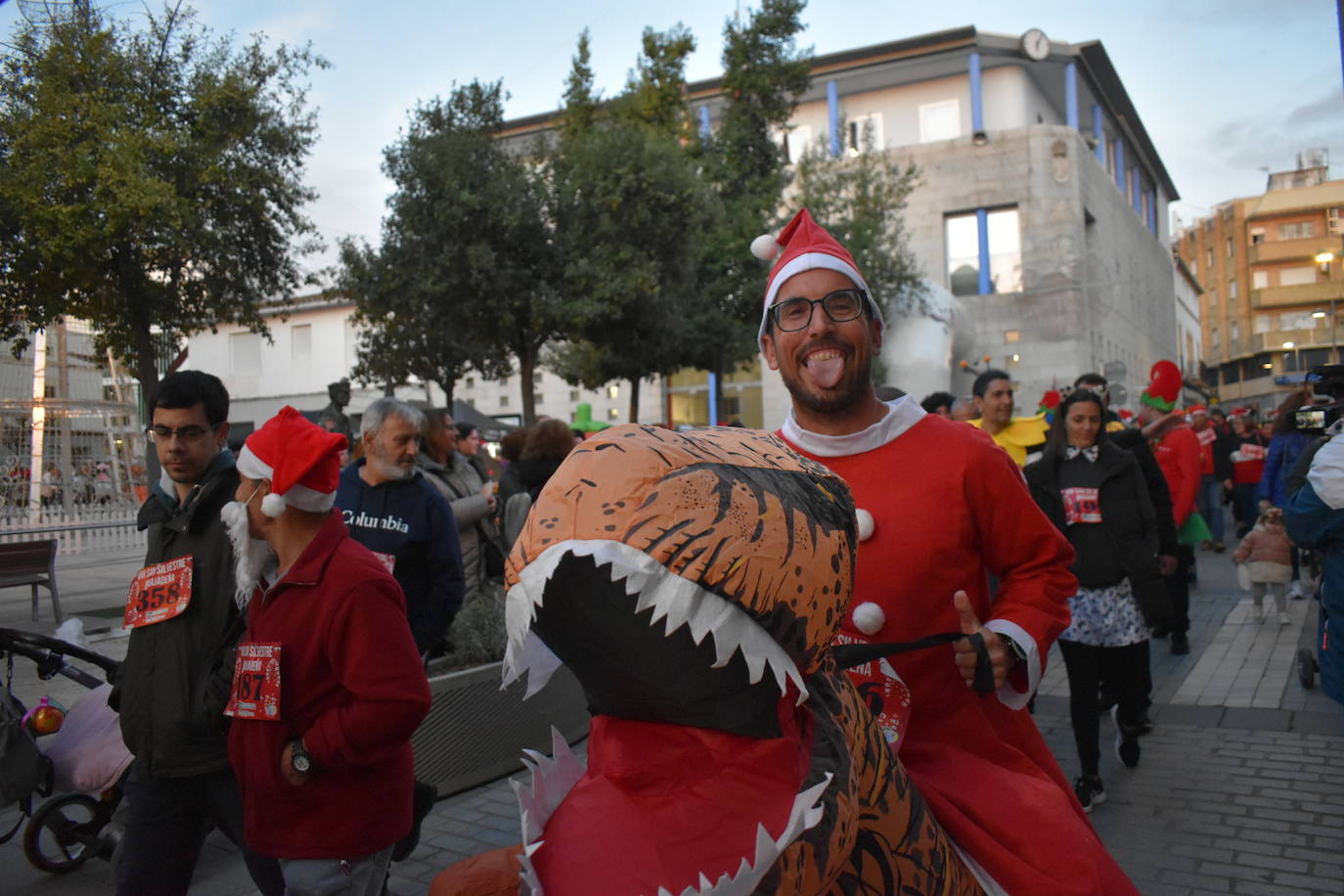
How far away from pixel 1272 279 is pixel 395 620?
7952 cm

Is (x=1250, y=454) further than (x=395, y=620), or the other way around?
(x=1250, y=454)

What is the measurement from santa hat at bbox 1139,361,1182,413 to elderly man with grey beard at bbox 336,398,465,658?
6069mm

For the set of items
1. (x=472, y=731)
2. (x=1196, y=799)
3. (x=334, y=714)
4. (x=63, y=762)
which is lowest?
(x=1196, y=799)

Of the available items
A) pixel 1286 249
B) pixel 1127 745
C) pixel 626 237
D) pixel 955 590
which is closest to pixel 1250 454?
pixel 626 237

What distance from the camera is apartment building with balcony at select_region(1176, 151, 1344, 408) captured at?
63.0m

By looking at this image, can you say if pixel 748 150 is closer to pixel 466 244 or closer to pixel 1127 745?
pixel 466 244

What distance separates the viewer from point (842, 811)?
1053 mm

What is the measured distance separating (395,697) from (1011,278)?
35906 millimetres

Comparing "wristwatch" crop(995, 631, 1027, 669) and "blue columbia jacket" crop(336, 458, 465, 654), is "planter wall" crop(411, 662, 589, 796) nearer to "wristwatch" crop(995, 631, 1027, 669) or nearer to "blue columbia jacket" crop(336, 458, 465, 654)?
"blue columbia jacket" crop(336, 458, 465, 654)

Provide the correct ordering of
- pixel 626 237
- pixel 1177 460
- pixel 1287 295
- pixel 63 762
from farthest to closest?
pixel 1287 295 < pixel 626 237 < pixel 1177 460 < pixel 63 762

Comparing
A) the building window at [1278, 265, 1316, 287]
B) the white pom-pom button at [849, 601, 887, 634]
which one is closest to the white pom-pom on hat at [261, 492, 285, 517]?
the white pom-pom button at [849, 601, 887, 634]

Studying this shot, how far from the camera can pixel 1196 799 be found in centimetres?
491

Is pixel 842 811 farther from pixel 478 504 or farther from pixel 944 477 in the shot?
pixel 478 504

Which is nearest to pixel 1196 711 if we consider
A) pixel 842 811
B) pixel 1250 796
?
pixel 1250 796
